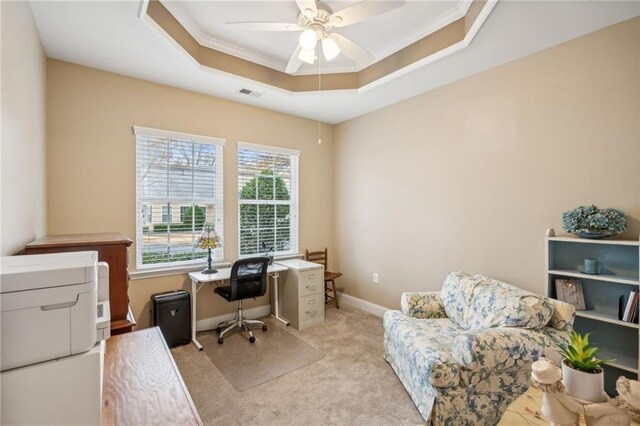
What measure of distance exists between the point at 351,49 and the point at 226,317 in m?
3.25

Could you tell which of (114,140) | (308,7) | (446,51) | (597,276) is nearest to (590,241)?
(597,276)

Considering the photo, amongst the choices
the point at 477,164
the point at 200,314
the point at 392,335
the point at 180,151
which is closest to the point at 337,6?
the point at 477,164

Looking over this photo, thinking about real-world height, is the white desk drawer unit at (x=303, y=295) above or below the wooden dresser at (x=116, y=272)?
below

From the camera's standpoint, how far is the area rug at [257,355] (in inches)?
102

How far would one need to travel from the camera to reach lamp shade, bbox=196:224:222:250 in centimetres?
331

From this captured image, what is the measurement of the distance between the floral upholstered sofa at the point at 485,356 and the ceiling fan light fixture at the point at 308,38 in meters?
2.22

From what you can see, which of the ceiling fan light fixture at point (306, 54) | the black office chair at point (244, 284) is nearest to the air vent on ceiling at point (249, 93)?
the ceiling fan light fixture at point (306, 54)

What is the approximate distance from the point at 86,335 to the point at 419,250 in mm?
3269

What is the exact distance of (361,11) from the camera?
6.19 feet

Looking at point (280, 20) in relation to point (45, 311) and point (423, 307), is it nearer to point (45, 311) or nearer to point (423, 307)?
point (45, 311)

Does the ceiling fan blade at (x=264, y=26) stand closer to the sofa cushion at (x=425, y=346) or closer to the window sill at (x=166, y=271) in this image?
the sofa cushion at (x=425, y=346)

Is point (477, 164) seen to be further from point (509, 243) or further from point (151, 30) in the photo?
point (151, 30)

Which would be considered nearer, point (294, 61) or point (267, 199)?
point (294, 61)

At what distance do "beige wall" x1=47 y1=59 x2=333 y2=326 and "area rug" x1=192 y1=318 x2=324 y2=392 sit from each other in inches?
21.3
